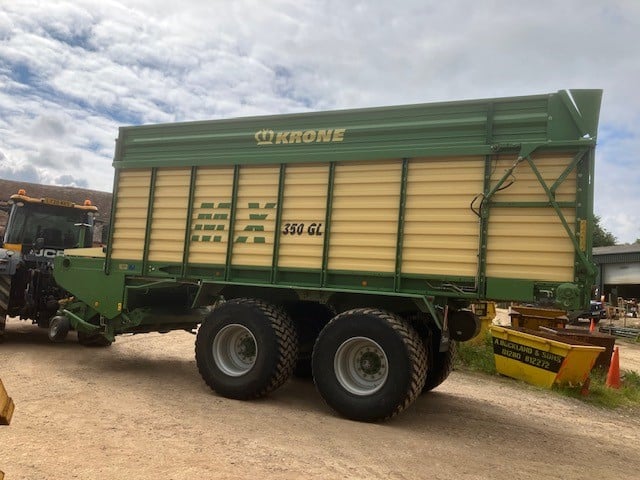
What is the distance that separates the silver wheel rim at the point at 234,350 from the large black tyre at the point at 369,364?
101 centimetres

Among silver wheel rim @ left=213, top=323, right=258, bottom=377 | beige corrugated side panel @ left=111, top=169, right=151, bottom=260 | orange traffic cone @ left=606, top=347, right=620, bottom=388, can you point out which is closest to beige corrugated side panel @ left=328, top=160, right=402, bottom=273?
silver wheel rim @ left=213, top=323, right=258, bottom=377

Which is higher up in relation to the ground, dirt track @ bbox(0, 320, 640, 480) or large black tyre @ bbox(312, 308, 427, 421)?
large black tyre @ bbox(312, 308, 427, 421)

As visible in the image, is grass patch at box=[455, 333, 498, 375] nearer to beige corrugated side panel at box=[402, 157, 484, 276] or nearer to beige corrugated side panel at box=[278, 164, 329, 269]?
beige corrugated side panel at box=[402, 157, 484, 276]

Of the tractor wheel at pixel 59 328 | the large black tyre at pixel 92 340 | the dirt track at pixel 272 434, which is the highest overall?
the tractor wheel at pixel 59 328

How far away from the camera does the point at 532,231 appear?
5.32 m

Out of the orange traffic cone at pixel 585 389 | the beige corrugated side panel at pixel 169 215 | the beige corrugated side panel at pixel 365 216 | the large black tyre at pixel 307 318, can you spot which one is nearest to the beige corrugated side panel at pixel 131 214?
the beige corrugated side panel at pixel 169 215

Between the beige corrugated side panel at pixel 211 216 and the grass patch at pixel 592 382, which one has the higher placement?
the beige corrugated side panel at pixel 211 216

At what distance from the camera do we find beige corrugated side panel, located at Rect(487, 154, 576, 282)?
521cm

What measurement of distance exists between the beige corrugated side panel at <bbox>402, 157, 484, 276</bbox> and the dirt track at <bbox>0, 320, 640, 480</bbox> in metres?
1.75

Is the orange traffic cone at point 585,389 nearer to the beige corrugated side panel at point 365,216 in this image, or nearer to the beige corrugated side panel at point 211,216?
the beige corrugated side panel at point 365,216

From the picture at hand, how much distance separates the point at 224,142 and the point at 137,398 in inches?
133

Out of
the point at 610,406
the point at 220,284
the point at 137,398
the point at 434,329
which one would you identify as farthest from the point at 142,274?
the point at 610,406

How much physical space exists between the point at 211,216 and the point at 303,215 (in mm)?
1335

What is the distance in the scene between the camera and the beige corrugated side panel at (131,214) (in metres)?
7.33
